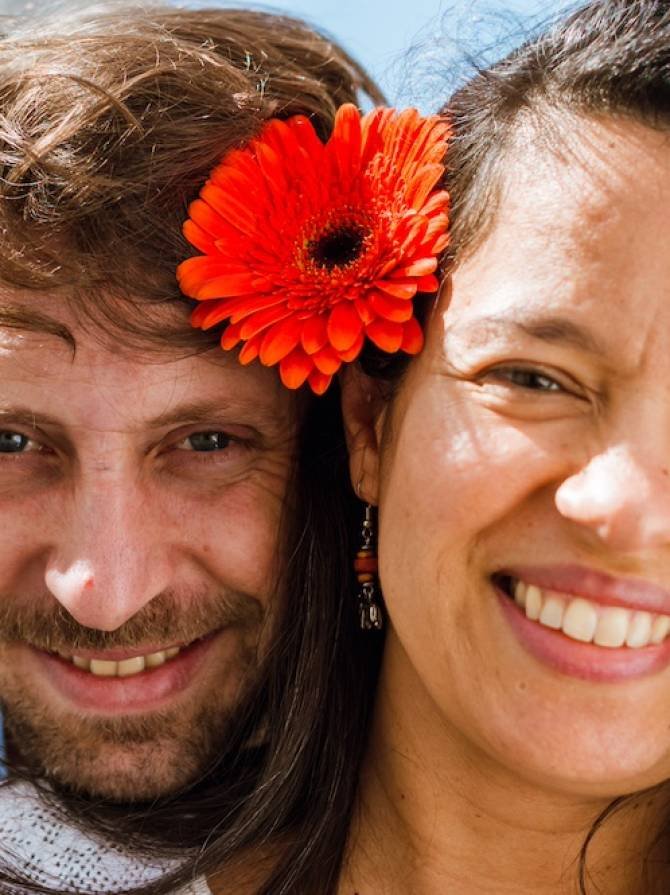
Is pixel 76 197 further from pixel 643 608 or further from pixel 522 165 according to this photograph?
pixel 643 608

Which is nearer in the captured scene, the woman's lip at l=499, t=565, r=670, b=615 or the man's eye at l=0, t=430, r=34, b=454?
the woman's lip at l=499, t=565, r=670, b=615

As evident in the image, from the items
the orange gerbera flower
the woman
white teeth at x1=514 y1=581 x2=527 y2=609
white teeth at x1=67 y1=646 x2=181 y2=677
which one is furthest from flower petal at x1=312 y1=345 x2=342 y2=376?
white teeth at x1=67 y1=646 x2=181 y2=677

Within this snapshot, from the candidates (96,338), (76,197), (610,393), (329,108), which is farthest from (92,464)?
(610,393)

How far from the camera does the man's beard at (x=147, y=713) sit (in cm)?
255

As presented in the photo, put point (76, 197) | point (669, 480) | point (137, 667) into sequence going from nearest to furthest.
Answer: point (669, 480) → point (76, 197) → point (137, 667)

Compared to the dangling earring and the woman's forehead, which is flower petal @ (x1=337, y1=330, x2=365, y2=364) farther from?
the dangling earring

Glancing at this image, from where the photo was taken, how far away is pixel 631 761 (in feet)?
6.26

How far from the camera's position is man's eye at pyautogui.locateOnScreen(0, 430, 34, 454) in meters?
2.48

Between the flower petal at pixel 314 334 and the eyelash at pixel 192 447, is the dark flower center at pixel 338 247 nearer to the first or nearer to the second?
the flower petal at pixel 314 334

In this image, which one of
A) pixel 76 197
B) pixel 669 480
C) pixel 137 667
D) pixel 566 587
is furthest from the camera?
pixel 137 667

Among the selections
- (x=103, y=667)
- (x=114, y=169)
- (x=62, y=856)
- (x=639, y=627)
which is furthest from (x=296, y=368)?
(x=62, y=856)

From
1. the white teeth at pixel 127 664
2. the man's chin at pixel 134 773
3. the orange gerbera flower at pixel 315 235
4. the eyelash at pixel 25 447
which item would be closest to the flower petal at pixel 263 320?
the orange gerbera flower at pixel 315 235

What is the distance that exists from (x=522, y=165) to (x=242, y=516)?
0.88 meters

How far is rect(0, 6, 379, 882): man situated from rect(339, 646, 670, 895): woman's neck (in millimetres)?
394
